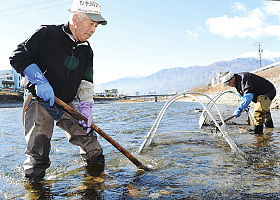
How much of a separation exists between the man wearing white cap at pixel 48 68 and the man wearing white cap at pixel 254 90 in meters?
5.20

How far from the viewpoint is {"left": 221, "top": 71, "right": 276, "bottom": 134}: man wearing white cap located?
732 cm

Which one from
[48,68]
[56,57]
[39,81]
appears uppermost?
[56,57]

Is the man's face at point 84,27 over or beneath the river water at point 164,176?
over

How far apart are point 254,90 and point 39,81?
6.60 meters

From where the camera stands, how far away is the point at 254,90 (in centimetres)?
768

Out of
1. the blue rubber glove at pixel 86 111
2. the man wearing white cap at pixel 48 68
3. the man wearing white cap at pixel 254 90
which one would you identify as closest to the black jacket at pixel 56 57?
the man wearing white cap at pixel 48 68

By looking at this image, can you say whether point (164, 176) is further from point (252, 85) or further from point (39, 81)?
point (252, 85)

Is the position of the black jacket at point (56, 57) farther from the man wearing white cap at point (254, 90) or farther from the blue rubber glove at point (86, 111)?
the man wearing white cap at point (254, 90)

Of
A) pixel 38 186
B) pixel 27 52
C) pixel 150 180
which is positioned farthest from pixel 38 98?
pixel 150 180

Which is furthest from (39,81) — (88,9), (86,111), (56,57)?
(88,9)

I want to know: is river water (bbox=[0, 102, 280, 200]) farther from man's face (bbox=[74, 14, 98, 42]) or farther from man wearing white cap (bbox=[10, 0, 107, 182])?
man's face (bbox=[74, 14, 98, 42])

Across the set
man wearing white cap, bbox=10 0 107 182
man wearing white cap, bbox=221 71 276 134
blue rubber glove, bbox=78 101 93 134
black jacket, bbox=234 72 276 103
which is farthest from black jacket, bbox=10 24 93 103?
black jacket, bbox=234 72 276 103

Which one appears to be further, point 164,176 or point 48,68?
point 164,176

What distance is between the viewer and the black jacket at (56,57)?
10.7 ft
